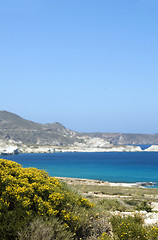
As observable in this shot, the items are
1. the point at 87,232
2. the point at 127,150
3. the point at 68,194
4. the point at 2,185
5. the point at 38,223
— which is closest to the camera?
the point at 38,223

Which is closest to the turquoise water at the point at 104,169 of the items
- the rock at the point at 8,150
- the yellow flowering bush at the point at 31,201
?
the rock at the point at 8,150

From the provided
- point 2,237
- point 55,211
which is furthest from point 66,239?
point 2,237

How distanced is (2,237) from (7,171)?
193cm

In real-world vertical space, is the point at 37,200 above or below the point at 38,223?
above

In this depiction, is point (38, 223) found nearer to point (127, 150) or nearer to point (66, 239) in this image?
point (66, 239)

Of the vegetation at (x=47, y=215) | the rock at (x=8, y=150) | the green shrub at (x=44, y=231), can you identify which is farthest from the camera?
the rock at (x=8, y=150)

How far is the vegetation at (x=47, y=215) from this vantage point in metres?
6.58

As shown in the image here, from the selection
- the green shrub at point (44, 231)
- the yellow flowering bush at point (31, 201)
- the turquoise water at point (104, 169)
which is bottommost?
the turquoise water at point (104, 169)

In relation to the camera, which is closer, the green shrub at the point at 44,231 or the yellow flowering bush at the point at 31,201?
the green shrub at the point at 44,231

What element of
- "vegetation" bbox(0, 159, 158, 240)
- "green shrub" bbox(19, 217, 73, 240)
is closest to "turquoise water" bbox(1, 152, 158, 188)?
"vegetation" bbox(0, 159, 158, 240)

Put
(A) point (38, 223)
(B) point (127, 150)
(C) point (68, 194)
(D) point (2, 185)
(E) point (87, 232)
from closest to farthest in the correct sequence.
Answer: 1. (A) point (38, 223)
2. (D) point (2, 185)
3. (E) point (87, 232)
4. (C) point (68, 194)
5. (B) point (127, 150)

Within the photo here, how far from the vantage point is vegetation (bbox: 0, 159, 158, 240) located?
21.6 feet

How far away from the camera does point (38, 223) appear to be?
659 centimetres

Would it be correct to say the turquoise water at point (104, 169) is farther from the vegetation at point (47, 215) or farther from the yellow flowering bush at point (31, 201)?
the yellow flowering bush at point (31, 201)
